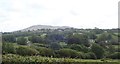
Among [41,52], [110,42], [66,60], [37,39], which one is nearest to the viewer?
[66,60]

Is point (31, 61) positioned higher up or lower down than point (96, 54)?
higher up

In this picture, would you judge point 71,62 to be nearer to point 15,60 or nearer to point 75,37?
point 15,60

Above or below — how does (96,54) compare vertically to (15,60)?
below

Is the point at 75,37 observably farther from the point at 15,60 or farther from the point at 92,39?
the point at 15,60

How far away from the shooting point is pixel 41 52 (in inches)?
1310

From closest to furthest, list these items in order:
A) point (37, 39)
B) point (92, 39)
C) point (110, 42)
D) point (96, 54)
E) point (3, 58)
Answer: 1. point (3, 58)
2. point (96, 54)
3. point (37, 39)
4. point (110, 42)
5. point (92, 39)

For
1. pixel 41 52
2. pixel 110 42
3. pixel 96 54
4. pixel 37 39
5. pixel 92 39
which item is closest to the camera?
pixel 41 52

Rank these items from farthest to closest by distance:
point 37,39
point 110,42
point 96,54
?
point 110,42 < point 37,39 < point 96,54

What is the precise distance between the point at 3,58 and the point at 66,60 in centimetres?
480

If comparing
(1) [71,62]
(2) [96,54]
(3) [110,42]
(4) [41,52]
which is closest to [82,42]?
(3) [110,42]

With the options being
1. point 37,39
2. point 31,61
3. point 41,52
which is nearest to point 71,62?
point 31,61

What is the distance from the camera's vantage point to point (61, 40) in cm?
6919

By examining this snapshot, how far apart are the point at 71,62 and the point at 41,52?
482 inches

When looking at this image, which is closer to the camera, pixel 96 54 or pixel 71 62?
pixel 71 62
